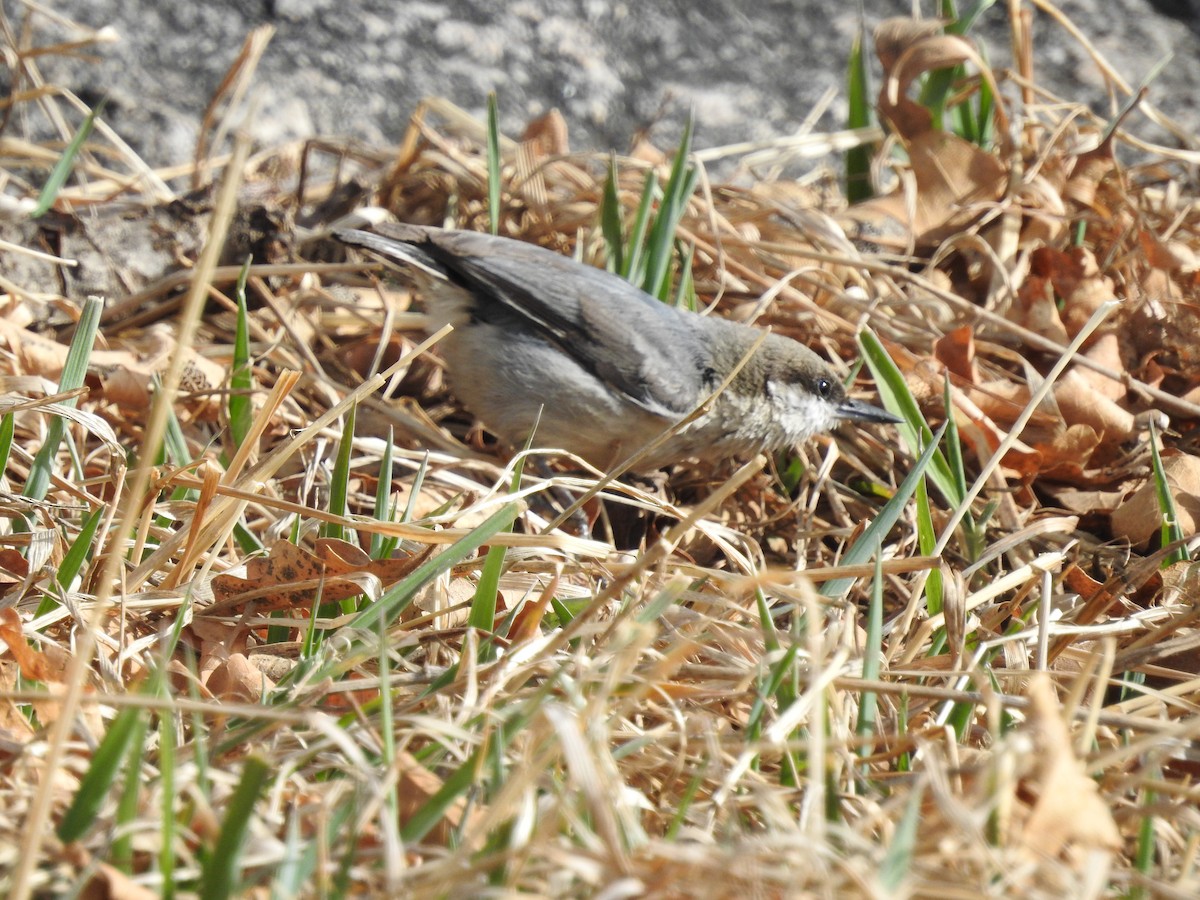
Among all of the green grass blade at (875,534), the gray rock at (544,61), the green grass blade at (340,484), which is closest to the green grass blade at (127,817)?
the green grass blade at (340,484)

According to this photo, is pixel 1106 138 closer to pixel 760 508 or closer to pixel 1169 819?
pixel 760 508

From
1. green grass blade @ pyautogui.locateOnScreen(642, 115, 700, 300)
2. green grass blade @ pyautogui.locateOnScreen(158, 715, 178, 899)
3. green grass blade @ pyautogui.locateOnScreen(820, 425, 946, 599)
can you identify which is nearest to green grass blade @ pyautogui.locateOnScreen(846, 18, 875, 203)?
green grass blade @ pyautogui.locateOnScreen(642, 115, 700, 300)

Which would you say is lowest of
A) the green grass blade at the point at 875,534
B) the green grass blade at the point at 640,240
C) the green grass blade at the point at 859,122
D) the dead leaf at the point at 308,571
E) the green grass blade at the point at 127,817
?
the dead leaf at the point at 308,571

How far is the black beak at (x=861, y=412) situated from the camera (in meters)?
3.40

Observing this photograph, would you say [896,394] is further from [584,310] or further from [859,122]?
[859,122]

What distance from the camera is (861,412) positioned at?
11.3 ft

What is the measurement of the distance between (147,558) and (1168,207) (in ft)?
11.8

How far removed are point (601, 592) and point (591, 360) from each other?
1.79 metres

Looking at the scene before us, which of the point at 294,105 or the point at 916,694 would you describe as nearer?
the point at 916,694

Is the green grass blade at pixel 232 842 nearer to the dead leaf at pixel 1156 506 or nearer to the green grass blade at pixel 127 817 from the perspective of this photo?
the green grass blade at pixel 127 817

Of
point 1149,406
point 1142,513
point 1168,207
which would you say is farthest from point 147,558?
point 1168,207

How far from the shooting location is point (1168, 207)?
420 cm

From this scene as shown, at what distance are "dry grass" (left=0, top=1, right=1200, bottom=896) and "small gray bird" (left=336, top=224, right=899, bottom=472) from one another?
188 millimetres

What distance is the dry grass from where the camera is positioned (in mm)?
1457
